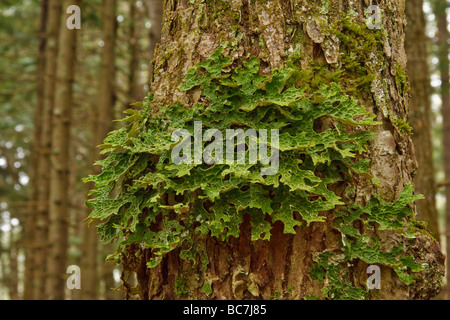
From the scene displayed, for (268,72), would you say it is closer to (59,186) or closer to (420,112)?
(420,112)

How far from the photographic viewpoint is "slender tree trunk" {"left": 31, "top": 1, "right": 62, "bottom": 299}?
589 cm

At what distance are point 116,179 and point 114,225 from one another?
0.17 metres

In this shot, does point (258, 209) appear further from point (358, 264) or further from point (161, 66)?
point (161, 66)

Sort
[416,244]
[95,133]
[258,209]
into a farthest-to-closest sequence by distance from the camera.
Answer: [95,133] → [416,244] → [258,209]

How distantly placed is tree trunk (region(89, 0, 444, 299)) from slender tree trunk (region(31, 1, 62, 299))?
4.74 metres

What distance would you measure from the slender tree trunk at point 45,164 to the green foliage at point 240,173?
4670 millimetres

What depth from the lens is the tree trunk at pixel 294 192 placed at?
4.84 feet

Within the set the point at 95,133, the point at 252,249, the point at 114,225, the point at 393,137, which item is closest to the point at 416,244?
the point at 393,137

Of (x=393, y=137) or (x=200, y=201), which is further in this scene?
(x=393, y=137)

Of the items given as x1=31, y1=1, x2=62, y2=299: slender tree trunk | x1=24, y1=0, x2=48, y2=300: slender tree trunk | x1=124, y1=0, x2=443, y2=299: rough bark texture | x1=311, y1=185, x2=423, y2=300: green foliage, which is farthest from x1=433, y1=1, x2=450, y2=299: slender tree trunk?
x1=24, y1=0, x2=48, y2=300: slender tree trunk

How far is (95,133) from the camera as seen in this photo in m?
6.06

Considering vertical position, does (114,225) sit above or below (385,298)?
above

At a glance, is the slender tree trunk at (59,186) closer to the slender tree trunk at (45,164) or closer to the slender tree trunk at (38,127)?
the slender tree trunk at (45,164)

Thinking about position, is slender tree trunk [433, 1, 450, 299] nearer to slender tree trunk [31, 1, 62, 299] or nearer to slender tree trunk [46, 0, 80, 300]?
slender tree trunk [46, 0, 80, 300]
